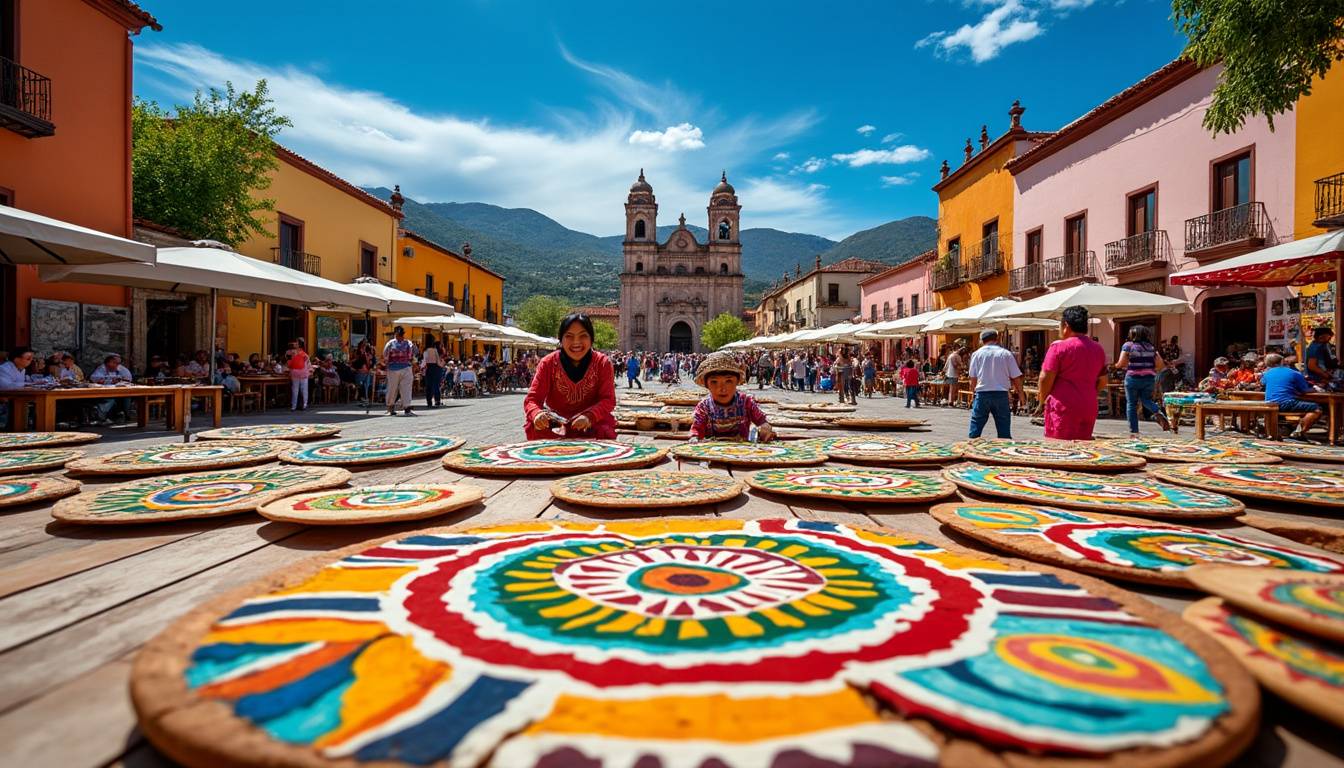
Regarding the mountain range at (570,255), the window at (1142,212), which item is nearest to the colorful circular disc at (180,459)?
the window at (1142,212)

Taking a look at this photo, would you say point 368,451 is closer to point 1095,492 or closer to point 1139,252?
point 1095,492

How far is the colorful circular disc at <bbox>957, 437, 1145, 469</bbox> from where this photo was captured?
3.54 m

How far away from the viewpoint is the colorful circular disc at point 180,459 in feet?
10.6

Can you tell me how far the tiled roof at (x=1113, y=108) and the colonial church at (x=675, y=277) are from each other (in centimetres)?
4913

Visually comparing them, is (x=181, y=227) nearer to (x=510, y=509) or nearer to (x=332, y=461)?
(x=332, y=461)

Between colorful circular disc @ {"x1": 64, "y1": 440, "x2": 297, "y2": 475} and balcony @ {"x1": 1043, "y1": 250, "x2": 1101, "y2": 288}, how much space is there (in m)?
18.1

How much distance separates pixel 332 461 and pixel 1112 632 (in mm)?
3941

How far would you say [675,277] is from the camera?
68188mm

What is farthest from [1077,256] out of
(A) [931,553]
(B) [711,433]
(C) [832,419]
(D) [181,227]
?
(D) [181,227]

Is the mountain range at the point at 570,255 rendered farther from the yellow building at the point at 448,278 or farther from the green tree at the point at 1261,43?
the green tree at the point at 1261,43

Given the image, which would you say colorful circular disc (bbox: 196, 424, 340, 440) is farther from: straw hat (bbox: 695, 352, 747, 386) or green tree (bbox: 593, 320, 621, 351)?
green tree (bbox: 593, 320, 621, 351)

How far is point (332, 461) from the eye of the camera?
3801 mm

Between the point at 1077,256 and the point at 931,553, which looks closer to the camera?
the point at 931,553

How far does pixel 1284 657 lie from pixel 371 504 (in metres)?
2.58
